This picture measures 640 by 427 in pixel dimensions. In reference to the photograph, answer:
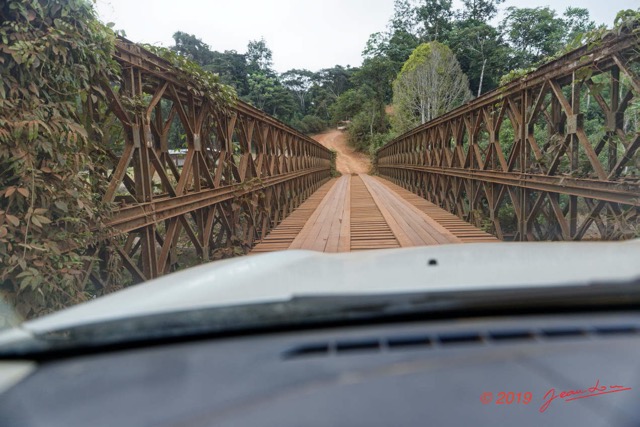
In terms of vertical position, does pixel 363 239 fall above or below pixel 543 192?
below

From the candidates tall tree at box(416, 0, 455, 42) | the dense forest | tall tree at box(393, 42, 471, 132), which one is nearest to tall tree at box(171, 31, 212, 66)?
the dense forest

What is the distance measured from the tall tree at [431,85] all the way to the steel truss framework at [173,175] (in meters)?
23.7

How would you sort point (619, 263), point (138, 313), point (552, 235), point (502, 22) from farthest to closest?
point (502, 22), point (552, 235), point (619, 263), point (138, 313)

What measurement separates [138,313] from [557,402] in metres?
1.12

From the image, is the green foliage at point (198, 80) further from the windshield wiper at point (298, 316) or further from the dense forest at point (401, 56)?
the dense forest at point (401, 56)

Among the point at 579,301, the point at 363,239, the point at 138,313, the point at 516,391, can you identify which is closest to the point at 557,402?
the point at 516,391

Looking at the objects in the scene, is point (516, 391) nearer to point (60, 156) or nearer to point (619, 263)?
point (619, 263)

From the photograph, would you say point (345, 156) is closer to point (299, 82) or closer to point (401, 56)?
point (401, 56)

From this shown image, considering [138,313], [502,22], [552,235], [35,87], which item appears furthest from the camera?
[502,22]

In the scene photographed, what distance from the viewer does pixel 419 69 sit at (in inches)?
1198

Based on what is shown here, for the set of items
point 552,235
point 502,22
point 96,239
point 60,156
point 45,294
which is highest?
point 502,22

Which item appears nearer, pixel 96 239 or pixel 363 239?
pixel 96 239

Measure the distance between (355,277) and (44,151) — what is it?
2.18 m
